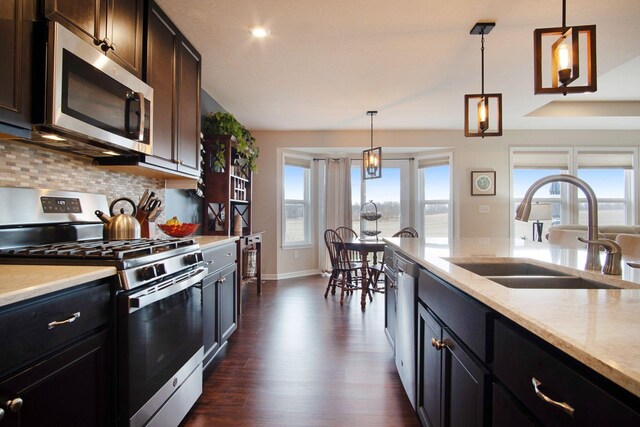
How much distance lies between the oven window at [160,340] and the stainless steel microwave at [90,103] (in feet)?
2.69

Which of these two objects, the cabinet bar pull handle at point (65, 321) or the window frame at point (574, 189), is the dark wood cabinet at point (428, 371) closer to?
the cabinet bar pull handle at point (65, 321)

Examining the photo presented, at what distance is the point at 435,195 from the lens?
5.98 metres

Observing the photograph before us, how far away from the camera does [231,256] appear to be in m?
2.79

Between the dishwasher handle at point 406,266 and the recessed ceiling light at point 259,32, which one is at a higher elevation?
the recessed ceiling light at point 259,32

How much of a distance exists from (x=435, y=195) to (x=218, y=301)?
4.61 meters

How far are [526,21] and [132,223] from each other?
9.60 ft

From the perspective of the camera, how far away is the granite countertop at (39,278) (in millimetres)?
861

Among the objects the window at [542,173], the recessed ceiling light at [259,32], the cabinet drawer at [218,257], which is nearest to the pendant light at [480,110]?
the recessed ceiling light at [259,32]

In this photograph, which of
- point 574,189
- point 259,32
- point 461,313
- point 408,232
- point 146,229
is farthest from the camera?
point 574,189

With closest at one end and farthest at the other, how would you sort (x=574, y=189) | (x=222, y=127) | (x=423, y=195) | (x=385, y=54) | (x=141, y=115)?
(x=141, y=115) → (x=385, y=54) → (x=222, y=127) → (x=574, y=189) → (x=423, y=195)

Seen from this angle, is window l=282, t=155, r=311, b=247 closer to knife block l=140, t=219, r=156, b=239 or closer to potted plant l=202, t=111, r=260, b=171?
potted plant l=202, t=111, r=260, b=171

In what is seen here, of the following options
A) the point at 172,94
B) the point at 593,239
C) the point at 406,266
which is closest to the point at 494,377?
the point at 593,239

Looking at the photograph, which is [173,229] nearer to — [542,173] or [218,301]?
[218,301]

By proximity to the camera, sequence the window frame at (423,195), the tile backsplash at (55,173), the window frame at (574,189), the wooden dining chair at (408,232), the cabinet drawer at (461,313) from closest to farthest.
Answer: the cabinet drawer at (461,313)
the tile backsplash at (55,173)
the wooden dining chair at (408,232)
the window frame at (574,189)
the window frame at (423,195)
